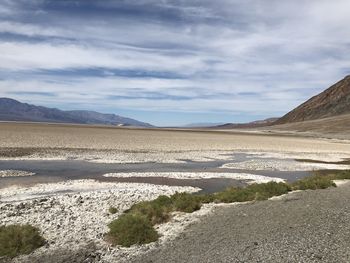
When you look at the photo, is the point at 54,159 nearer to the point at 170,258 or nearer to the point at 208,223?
the point at 208,223

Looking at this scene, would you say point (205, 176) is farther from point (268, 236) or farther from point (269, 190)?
point (268, 236)

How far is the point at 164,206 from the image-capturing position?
18.8 metres

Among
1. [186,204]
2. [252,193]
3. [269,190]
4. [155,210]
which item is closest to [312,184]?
[269,190]

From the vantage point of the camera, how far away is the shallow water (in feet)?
87.8

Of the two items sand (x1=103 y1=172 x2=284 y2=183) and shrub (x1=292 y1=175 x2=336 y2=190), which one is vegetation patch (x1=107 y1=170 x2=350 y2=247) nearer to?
shrub (x1=292 y1=175 x2=336 y2=190)

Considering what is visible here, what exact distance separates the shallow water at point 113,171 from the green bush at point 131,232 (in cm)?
1065

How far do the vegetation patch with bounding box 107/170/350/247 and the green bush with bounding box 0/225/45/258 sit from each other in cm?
241

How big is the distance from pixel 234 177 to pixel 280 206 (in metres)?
12.5

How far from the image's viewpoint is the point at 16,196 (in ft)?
67.9

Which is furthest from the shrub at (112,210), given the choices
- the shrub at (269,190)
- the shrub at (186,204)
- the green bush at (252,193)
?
the shrub at (269,190)

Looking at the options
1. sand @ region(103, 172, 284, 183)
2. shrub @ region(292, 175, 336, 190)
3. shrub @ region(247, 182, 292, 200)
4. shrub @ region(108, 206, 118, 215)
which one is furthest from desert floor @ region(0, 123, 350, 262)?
shrub @ region(247, 182, 292, 200)

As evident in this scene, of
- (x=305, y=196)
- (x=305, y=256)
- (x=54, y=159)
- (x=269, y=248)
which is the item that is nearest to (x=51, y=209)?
(x=269, y=248)

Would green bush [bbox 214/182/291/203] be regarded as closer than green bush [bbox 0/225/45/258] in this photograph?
No

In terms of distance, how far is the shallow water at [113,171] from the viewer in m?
26.8
